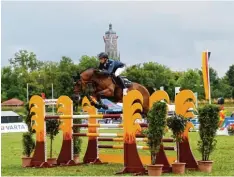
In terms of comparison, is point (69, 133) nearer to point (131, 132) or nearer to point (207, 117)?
point (131, 132)

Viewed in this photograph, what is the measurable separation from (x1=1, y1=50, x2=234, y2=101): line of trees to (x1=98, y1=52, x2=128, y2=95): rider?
3764 centimetres

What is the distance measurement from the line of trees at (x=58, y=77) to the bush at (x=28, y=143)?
123 ft

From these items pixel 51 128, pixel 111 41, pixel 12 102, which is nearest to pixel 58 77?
pixel 12 102

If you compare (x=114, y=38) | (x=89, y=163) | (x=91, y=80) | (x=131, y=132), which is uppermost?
(x=114, y=38)

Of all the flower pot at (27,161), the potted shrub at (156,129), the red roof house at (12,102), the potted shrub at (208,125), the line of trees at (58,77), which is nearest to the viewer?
the potted shrub at (156,129)

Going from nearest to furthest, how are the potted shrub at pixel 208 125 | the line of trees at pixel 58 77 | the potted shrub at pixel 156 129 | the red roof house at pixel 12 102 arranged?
the potted shrub at pixel 156 129
the potted shrub at pixel 208 125
the line of trees at pixel 58 77
the red roof house at pixel 12 102

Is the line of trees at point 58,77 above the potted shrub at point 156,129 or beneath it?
above

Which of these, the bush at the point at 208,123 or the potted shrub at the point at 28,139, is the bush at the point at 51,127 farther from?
the bush at the point at 208,123

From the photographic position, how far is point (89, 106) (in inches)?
487

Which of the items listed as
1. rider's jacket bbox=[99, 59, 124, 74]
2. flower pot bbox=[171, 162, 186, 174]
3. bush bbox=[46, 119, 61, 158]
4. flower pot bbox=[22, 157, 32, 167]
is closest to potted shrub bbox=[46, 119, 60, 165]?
bush bbox=[46, 119, 61, 158]

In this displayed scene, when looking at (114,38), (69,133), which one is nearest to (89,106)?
(69,133)

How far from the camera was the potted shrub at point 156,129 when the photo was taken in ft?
28.8

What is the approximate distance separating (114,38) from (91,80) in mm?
18846

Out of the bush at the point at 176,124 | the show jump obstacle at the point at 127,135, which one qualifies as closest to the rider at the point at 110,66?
the show jump obstacle at the point at 127,135
